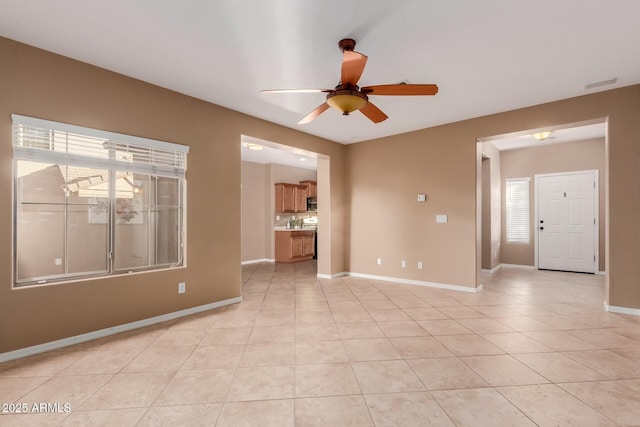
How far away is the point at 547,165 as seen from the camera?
712cm

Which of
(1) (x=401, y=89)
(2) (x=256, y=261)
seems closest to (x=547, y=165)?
(1) (x=401, y=89)

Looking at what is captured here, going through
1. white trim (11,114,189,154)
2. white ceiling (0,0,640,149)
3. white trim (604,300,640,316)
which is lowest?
white trim (604,300,640,316)

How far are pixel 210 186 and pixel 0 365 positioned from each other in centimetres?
266

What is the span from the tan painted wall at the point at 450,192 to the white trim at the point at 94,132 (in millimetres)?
3747

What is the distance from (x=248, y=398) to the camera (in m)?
2.13

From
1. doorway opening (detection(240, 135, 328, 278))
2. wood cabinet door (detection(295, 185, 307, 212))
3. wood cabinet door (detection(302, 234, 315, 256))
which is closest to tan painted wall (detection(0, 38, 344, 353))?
doorway opening (detection(240, 135, 328, 278))

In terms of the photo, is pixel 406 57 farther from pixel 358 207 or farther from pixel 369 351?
pixel 358 207

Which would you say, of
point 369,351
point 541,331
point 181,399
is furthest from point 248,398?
point 541,331

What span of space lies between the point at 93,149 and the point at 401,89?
3.24m

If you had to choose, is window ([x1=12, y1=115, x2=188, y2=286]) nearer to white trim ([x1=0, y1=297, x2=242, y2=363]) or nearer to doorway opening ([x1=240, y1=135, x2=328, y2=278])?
white trim ([x1=0, y1=297, x2=242, y2=363])

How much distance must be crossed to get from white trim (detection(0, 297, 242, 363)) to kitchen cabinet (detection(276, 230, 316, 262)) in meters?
4.28

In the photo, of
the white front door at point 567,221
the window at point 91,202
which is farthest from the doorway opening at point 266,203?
the white front door at point 567,221

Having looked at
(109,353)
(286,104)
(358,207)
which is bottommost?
(109,353)

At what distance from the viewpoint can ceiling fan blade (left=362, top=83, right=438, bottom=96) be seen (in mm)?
2678
